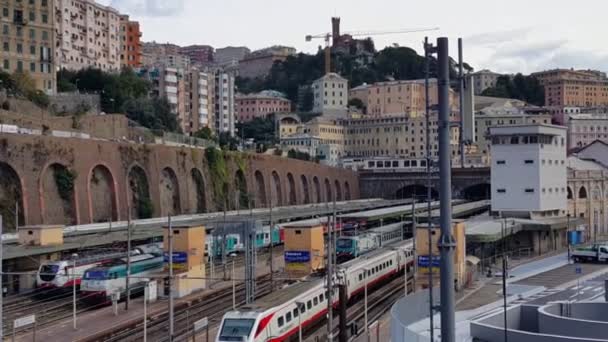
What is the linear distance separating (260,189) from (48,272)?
130ft

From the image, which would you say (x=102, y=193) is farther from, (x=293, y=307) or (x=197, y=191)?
(x=293, y=307)

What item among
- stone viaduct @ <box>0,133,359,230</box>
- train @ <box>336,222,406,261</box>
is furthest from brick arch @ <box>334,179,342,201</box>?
train @ <box>336,222,406,261</box>

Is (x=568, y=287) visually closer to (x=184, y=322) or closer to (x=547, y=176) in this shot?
(x=184, y=322)

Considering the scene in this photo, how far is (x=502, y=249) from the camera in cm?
4331

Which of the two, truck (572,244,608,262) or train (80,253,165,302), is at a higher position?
train (80,253,165,302)

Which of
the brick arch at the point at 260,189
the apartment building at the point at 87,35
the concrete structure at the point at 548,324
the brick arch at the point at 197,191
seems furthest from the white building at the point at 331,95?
the concrete structure at the point at 548,324

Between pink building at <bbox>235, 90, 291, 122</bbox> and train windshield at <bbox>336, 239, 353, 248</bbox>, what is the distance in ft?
339

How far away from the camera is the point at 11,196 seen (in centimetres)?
3903

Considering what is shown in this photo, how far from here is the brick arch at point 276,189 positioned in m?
69.1

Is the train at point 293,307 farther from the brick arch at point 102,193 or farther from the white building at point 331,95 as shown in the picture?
the white building at point 331,95

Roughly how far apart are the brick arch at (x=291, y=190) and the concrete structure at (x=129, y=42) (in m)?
44.0

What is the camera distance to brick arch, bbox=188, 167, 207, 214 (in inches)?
2227

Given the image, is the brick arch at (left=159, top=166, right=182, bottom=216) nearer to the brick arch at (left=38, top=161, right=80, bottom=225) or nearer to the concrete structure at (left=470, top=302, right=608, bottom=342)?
the brick arch at (left=38, top=161, right=80, bottom=225)

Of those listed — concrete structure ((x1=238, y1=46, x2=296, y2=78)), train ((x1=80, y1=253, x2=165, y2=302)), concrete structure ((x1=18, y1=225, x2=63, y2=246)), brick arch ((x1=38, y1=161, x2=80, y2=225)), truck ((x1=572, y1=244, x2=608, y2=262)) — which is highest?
concrete structure ((x1=238, y1=46, x2=296, y2=78))
